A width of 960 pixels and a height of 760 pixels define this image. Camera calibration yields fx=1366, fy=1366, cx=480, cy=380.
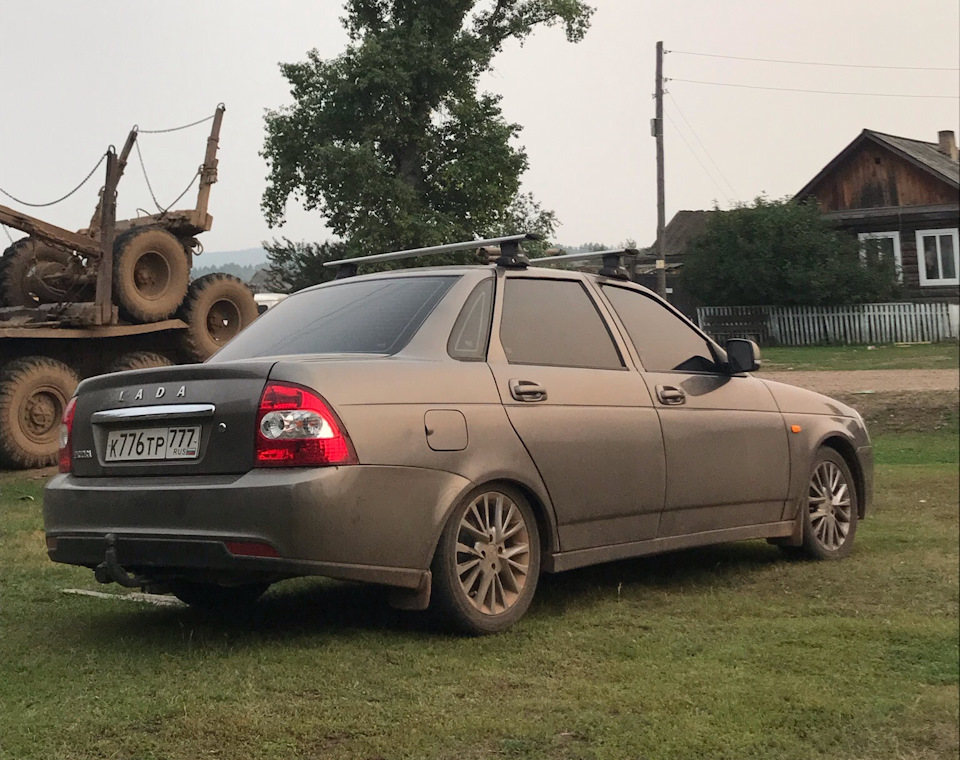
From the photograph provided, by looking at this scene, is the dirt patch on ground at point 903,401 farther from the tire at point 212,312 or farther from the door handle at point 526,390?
the door handle at point 526,390

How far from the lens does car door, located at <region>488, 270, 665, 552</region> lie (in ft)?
17.5

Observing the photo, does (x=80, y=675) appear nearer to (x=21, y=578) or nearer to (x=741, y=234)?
(x=21, y=578)

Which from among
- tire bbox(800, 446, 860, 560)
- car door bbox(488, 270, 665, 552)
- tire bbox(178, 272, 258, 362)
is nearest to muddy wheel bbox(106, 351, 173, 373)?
tire bbox(178, 272, 258, 362)

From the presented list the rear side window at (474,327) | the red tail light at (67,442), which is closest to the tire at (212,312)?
the red tail light at (67,442)

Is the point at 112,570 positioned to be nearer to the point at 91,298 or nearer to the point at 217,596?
the point at 217,596

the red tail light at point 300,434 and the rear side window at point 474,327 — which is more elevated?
the rear side window at point 474,327

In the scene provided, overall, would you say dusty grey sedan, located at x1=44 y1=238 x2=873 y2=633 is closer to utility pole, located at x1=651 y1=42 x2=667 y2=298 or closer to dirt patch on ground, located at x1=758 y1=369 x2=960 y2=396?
utility pole, located at x1=651 y1=42 x2=667 y2=298

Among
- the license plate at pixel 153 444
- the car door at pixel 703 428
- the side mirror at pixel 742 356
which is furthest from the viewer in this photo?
the side mirror at pixel 742 356

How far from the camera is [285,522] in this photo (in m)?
4.55

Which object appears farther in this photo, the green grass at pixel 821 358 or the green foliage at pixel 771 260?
the green foliage at pixel 771 260

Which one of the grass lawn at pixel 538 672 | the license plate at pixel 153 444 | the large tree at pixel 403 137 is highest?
the large tree at pixel 403 137

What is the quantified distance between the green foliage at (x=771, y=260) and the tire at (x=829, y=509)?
8547mm

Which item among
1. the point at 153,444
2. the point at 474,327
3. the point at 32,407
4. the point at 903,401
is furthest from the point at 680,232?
the point at 153,444

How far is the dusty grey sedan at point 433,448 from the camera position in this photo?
15.3 ft
